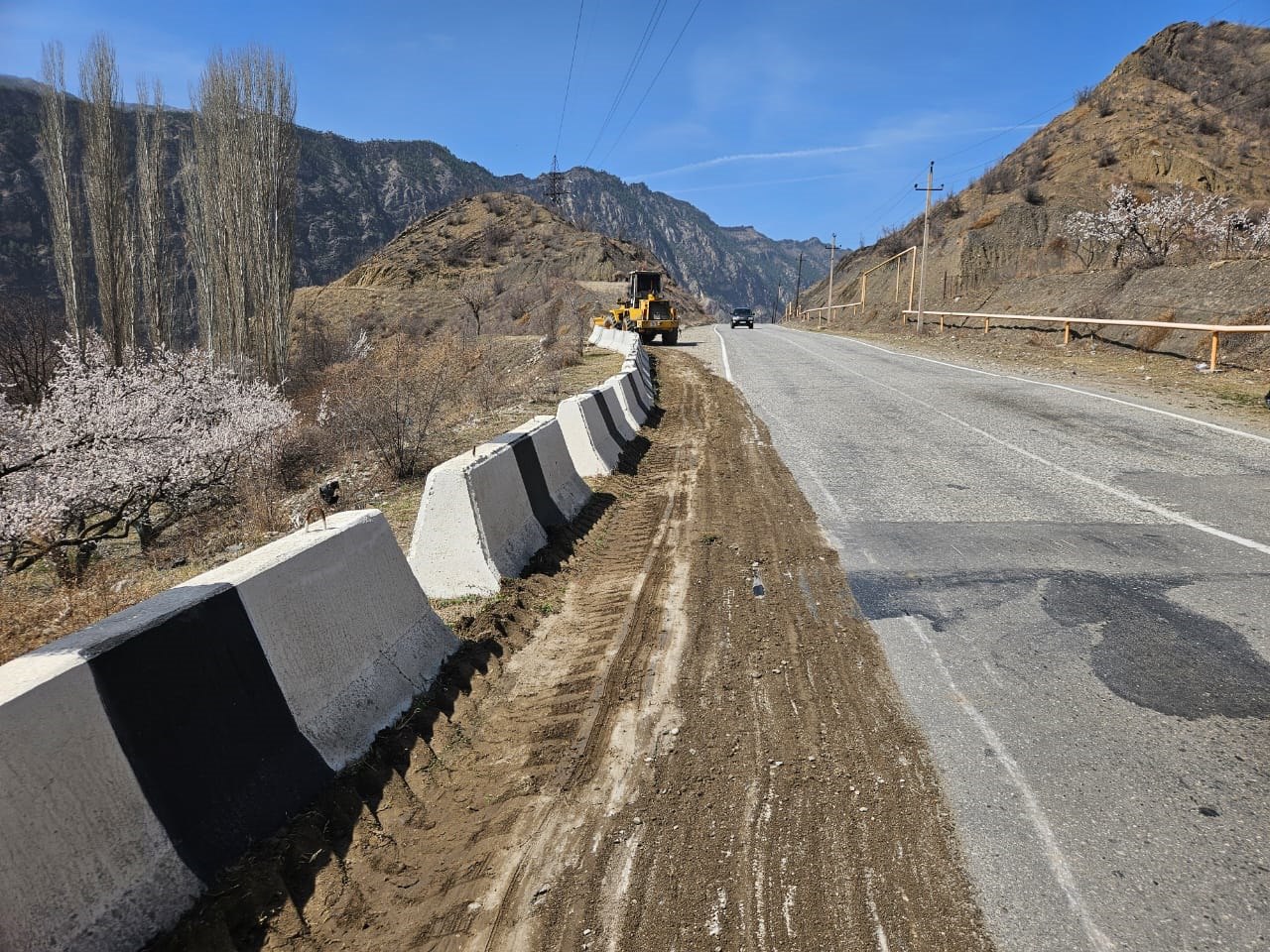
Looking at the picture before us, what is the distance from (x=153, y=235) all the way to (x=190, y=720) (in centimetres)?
3155

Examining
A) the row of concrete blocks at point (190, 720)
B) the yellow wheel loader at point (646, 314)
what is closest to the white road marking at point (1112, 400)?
the row of concrete blocks at point (190, 720)

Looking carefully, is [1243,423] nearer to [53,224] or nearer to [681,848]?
[681,848]

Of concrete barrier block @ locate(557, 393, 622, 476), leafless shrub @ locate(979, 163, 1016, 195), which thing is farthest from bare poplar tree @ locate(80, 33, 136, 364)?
leafless shrub @ locate(979, 163, 1016, 195)

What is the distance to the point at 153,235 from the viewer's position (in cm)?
2819

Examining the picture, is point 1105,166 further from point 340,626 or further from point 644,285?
point 340,626

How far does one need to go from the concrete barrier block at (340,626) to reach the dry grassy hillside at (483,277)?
34542 mm

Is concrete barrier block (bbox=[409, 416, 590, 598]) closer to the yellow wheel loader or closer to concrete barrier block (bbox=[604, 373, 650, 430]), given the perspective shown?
concrete barrier block (bbox=[604, 373, 650, 430])

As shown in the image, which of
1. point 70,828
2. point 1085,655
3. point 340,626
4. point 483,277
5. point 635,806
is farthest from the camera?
point 483,277

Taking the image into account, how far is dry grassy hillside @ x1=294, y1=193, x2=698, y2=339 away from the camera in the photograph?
51.0 metres

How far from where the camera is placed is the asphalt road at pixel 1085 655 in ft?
8.60

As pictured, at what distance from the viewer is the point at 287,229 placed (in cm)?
2931

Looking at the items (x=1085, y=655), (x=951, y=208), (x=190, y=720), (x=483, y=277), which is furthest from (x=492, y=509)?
(x=483, y=277)

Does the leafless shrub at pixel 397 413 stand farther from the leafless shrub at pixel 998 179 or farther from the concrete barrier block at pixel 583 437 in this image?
the leafless shrub at pixel 998 179

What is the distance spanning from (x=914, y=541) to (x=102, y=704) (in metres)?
5.60
